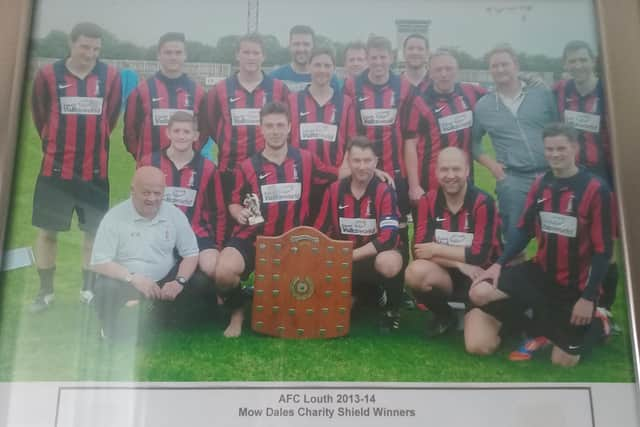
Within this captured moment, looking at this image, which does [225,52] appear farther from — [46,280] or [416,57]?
[46,280]

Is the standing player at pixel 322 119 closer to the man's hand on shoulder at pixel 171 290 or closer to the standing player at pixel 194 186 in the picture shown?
the standing player at pixel 194 186

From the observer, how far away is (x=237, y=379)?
2.98ft

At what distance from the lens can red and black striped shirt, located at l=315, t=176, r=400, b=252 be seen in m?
1.00

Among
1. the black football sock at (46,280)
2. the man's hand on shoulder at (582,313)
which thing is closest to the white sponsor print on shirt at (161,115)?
the black football sock at (46,280)

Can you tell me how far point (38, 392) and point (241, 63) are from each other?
0.69m

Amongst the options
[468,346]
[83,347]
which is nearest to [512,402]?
[468,346]

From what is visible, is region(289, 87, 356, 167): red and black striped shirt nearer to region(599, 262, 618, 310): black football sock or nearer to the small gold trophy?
the small gold trophy

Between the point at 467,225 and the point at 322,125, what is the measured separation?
33 cm

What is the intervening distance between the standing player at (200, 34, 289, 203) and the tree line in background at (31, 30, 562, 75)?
0.08ft

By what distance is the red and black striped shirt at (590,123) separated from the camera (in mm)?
1012

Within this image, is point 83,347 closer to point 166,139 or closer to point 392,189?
point 166,139

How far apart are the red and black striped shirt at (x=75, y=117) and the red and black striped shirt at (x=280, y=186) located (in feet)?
0.87

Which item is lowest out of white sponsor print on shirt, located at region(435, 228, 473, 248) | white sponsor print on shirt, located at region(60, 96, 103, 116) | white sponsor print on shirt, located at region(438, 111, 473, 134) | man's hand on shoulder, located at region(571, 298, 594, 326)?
man's hand on shoulder, located at region(571, 298, 594, 326)
